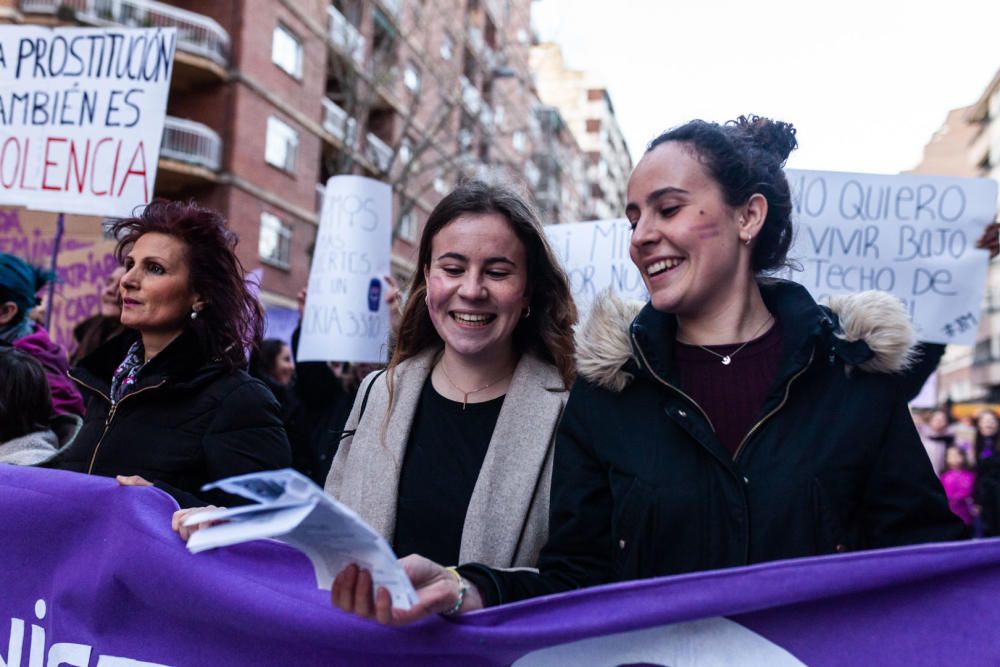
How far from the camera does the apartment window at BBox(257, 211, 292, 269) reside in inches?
827

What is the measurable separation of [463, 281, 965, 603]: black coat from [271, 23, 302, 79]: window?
20.6 metres

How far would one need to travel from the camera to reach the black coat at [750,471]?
1.77 metres

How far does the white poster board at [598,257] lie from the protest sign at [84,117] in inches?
84.4

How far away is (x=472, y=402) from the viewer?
8.12ft

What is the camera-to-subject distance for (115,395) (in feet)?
9.09

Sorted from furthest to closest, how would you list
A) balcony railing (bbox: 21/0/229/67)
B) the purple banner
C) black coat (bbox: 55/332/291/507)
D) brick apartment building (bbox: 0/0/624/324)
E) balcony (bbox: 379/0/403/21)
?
1. balcony (bbox: 379/0/403/21)
2. brick apartment building (bbox: 0/0/624/324)
3. balcony railing (bbox: 21/0/229/67)
4. black coat (bbox: 55/332/291/507)
5. the purple banner

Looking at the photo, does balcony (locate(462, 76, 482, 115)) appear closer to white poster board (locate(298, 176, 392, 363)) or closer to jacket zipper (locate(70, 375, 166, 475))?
white poster board (locate(298, 176, 392, 363))

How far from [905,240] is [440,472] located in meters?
3.62

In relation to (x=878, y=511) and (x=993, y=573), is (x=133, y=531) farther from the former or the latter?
(x=993, y=573)

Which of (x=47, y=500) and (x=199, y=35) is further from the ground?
(x=199, y=35)

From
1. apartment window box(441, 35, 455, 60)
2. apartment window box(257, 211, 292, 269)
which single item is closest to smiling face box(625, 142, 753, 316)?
apartment window box(257, 211, 292, 269)

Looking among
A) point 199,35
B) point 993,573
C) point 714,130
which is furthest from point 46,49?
point 199,35

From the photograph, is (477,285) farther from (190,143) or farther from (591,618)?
(190,143)

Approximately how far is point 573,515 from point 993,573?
733mm
